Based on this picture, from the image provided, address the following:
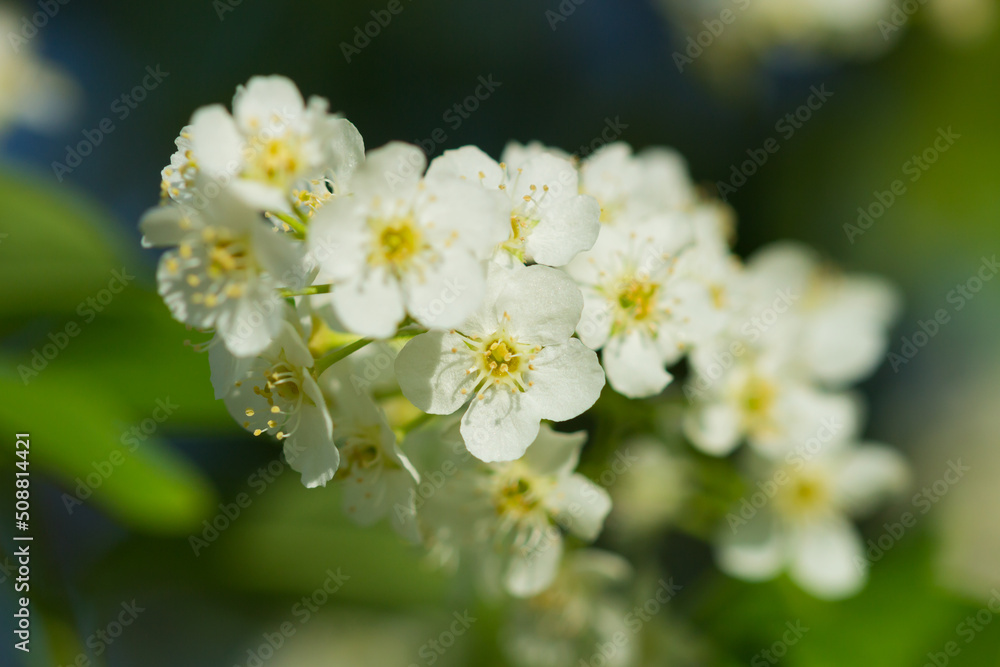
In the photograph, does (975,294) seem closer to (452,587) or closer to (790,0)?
(790,0)

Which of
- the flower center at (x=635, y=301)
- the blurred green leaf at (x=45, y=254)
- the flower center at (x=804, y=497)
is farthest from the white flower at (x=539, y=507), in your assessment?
the blurred green leaf at (x=45, y=254)

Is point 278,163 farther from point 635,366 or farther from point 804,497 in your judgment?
point 804,497

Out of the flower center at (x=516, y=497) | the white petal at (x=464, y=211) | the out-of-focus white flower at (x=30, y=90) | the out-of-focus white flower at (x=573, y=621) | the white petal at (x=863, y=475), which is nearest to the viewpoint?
the white petal at (x=464, y=211)

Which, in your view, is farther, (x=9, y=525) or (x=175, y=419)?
(x=175, y=419)

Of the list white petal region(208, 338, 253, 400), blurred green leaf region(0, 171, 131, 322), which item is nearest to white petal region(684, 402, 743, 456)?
white petal region(208, 338, 253, 400)

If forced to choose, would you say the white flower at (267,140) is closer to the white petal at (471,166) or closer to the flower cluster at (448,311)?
the flower cluster at (448,311)

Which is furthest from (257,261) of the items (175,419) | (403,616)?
(403,616)

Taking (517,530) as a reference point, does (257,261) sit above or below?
above
